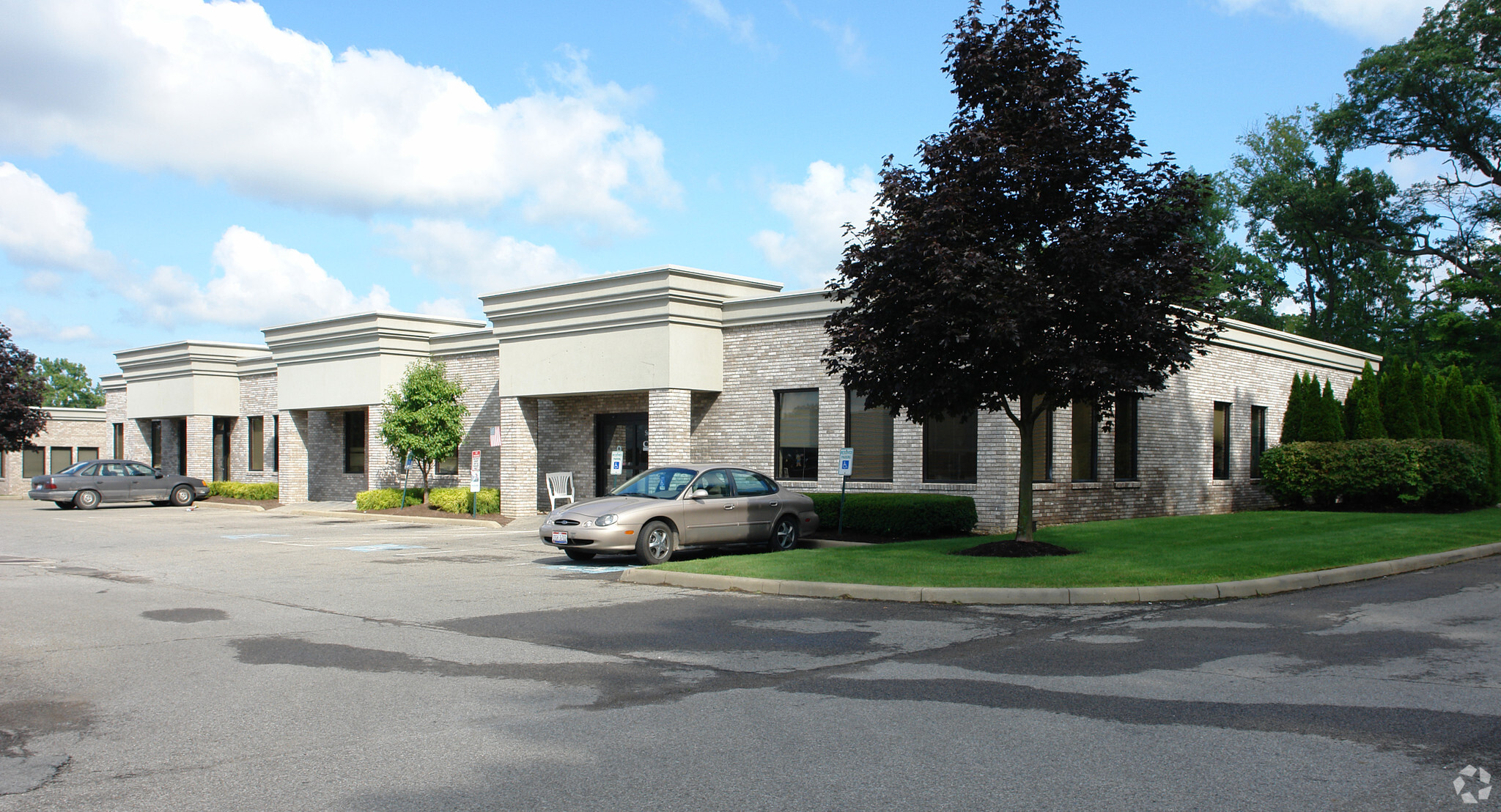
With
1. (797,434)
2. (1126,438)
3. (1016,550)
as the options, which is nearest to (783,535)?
(1016,550)

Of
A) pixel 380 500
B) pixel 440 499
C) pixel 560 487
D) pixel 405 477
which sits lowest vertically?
pixel 380 500

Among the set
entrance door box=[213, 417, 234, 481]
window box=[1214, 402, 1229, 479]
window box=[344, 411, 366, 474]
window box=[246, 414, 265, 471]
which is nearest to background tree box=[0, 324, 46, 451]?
entrance door box=[213, 417, 234, 481]

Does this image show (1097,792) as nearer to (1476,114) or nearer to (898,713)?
(898,713)

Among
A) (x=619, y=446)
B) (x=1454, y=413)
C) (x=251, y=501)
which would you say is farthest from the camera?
(x=251, y=501)

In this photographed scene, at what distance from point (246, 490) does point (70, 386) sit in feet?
289

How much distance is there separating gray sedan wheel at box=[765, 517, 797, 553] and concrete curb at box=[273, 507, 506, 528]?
9079 millimetres

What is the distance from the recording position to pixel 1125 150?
14234 millimetres

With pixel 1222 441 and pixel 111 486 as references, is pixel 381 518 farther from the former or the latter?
pixel 1222 441

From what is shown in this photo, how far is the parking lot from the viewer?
5.35m

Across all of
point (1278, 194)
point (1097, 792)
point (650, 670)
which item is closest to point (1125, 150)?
point (650, 670)

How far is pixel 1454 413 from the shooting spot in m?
26.5

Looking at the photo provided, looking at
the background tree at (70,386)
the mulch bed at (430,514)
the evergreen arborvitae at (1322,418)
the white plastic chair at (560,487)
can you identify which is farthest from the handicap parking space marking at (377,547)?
the background tree at (70,386)

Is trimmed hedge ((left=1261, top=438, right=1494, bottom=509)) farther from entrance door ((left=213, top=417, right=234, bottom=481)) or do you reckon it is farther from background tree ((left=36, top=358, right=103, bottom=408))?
background tree ((left=36, top=358, right=103, bottom=408))

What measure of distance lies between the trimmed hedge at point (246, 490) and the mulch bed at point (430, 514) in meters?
7.67
